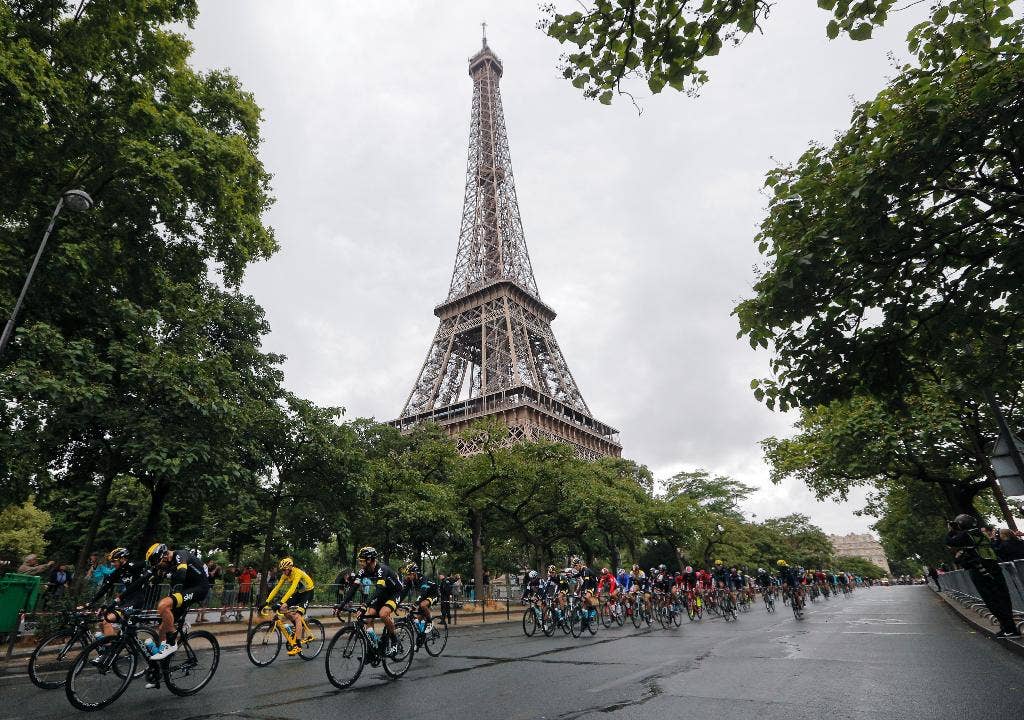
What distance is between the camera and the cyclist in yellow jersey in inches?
354

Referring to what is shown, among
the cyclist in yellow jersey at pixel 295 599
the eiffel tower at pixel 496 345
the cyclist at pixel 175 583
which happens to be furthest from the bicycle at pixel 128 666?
the eiffel tower at pixel 496 345

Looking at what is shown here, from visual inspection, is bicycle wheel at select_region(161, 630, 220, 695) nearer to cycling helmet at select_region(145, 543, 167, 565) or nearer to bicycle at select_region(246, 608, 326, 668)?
cycling helmet at select_region(145, 543, 167, 565)

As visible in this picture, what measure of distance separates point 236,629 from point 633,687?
13.8 m

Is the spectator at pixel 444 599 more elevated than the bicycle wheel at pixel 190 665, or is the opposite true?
the spectator at pixel 444 599

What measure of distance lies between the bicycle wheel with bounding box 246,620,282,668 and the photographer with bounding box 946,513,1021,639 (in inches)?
429

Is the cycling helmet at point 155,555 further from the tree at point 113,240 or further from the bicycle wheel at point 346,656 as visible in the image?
the tree at point 113,240

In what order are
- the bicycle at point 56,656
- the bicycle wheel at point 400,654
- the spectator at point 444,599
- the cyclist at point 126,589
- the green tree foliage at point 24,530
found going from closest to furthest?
the bicycle at point 56,656 < the cyclist at point 126,589 < the bicycle wheel at point 400,654 < the spectator at point 444,599 < the green tree foliage at point 24,530

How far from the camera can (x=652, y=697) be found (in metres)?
5.91

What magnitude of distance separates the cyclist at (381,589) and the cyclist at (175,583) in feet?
6.35

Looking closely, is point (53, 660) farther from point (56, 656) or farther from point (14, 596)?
point (14, 596)

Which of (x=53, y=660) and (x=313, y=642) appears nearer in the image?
(x=53, y=660)

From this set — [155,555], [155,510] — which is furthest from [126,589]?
[155,510]

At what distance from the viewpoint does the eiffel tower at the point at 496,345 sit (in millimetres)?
52062

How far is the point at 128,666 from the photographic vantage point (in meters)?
6.33
